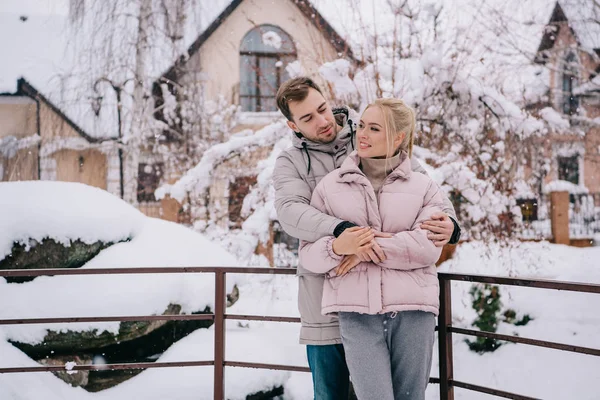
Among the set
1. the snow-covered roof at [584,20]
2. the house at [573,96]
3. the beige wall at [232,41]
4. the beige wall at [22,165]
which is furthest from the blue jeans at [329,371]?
the beige wall at [232,41]

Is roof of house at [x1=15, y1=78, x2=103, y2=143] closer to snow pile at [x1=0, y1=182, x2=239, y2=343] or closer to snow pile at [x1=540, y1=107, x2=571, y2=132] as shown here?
snow pile at [x1=0, y1=182, x2=239, y2=343]

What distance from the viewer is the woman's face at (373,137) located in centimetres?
210

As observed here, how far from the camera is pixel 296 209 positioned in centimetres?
218

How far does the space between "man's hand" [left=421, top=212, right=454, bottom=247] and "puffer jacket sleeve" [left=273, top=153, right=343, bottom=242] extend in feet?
1.05

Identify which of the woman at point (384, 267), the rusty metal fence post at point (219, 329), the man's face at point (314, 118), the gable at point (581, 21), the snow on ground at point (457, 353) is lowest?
the snow on ground at point (457, 353)

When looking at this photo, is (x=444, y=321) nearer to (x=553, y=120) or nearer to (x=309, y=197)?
(x=309, y=197)

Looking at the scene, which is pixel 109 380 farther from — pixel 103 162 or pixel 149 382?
pixel 103 162

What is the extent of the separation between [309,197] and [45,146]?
14374mm

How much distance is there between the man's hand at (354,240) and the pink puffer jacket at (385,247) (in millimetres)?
45

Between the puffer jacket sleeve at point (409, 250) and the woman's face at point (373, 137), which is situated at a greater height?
the woman's face at point (373, 137)

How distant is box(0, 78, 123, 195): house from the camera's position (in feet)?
47.4

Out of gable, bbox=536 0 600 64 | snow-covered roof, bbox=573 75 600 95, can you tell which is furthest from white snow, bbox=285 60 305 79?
snow-covered roof, bbox=573 75 600 95

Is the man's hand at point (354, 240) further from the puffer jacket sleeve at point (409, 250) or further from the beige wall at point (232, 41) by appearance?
the beige wall at point (232, 41)

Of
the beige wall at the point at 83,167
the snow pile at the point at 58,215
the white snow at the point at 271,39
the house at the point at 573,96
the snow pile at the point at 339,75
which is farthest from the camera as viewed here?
the beige wall at the point at 83,167
